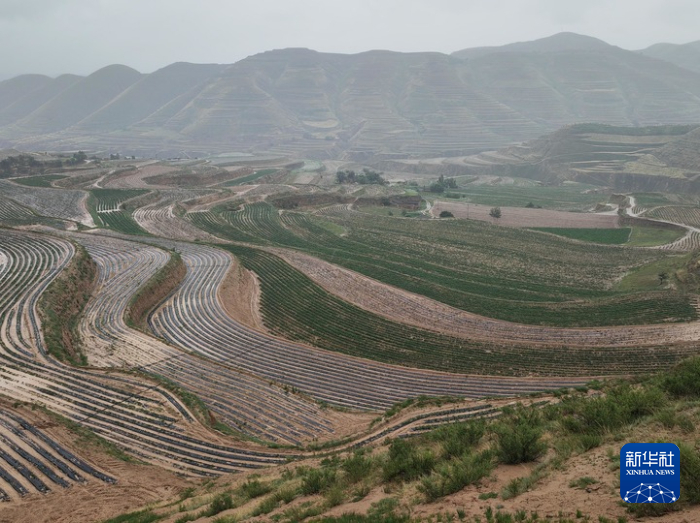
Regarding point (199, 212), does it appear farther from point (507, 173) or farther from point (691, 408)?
point (507, 173)

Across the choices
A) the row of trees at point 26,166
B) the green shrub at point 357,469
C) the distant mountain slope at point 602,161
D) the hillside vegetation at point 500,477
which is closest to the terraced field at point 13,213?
the row of trees at point 26,166

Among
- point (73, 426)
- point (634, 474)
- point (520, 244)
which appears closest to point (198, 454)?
point (73, 426)

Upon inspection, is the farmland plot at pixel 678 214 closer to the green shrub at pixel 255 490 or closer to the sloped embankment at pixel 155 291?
the sloped embankment at pixel 155 291

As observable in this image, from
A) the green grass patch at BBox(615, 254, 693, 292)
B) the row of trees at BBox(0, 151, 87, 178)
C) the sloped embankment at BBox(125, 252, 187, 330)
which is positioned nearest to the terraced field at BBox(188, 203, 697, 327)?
the green grass patch at BBox(615, 254, 693, 292)

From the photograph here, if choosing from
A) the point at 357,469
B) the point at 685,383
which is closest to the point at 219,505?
the point at 357,469

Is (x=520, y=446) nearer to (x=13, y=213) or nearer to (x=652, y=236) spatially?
(x=652, y=236)

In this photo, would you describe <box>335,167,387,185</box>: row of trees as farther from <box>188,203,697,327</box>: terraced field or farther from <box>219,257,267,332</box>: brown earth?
<box>219,257,267,332</box>: brown earth
